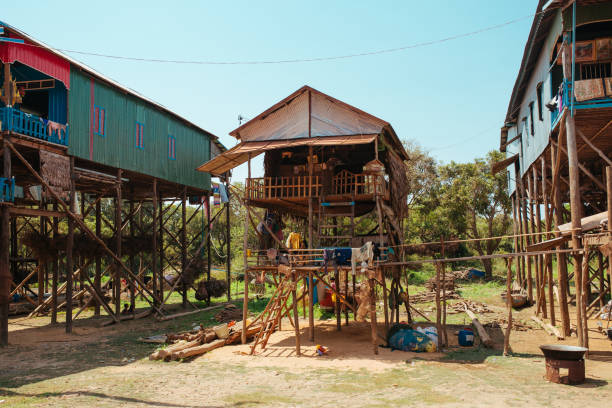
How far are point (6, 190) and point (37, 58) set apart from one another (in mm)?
4921

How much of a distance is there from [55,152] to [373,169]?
12047 mm

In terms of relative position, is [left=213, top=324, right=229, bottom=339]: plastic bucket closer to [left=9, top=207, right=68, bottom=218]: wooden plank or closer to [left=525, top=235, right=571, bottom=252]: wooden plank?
[left=9, top=207, right=68, bottom=218]: wooden plank

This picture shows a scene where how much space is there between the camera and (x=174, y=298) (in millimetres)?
31938

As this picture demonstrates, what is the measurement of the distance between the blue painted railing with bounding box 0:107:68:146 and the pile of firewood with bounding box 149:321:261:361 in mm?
8660

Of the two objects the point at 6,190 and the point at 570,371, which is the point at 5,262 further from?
the point at 570,371

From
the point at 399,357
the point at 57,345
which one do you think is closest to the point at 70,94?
the point at 57,345

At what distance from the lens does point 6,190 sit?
1638 centimetres

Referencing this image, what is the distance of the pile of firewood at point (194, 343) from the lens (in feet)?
47.2

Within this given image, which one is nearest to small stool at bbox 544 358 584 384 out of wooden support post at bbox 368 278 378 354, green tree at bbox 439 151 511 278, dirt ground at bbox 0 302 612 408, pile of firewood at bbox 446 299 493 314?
dirt ground at bbox 0 302 612 408

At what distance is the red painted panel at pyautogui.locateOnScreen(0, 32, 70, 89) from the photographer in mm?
16281

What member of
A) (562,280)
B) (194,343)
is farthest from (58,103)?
(562,280)

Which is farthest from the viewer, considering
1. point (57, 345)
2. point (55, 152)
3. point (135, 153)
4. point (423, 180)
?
point (423, 180)

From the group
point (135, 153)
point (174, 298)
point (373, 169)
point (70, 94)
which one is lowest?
point (174, 298)

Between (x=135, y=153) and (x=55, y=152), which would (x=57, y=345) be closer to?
(x=55, y=152)
